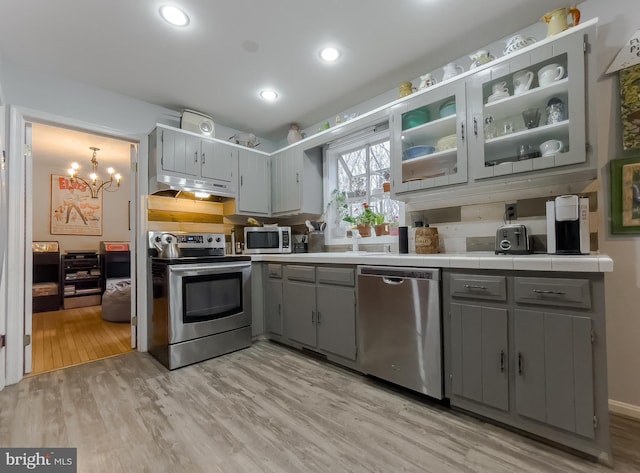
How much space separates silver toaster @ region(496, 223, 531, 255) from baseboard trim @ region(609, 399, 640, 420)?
39.1 inches

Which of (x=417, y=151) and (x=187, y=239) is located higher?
(x=417, y=151)

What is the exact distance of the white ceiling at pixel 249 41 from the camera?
1.86 m

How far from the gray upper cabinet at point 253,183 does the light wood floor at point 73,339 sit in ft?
6.34

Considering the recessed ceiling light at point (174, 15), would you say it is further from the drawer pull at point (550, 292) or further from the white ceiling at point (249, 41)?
the drawer pull at point (550, 292)

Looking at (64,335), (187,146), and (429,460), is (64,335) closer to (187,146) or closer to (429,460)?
(187,146)

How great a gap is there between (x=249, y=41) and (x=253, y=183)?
1658 mm

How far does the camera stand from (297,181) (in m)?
3.42

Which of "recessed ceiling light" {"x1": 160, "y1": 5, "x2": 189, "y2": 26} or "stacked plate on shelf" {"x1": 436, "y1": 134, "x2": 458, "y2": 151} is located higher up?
"recessed ceiling light" {"x1": 160, "y1": 5, "x2": 189, "y2": 26}

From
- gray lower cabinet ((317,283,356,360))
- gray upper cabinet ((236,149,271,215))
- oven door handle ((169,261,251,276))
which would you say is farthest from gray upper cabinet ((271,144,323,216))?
gray lower cabinet ((317,283,356,360))

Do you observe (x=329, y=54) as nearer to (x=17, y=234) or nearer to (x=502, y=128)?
(x=502, y=128)

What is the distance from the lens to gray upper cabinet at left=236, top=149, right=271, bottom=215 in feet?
11.4

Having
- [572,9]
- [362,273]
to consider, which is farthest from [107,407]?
[572,9]

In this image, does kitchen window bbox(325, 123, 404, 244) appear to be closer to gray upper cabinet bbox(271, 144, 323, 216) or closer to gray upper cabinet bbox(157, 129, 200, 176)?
gray upper cabinet bbox(271, 144, 323, 216)

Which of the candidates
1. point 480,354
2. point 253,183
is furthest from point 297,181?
point 480,354
